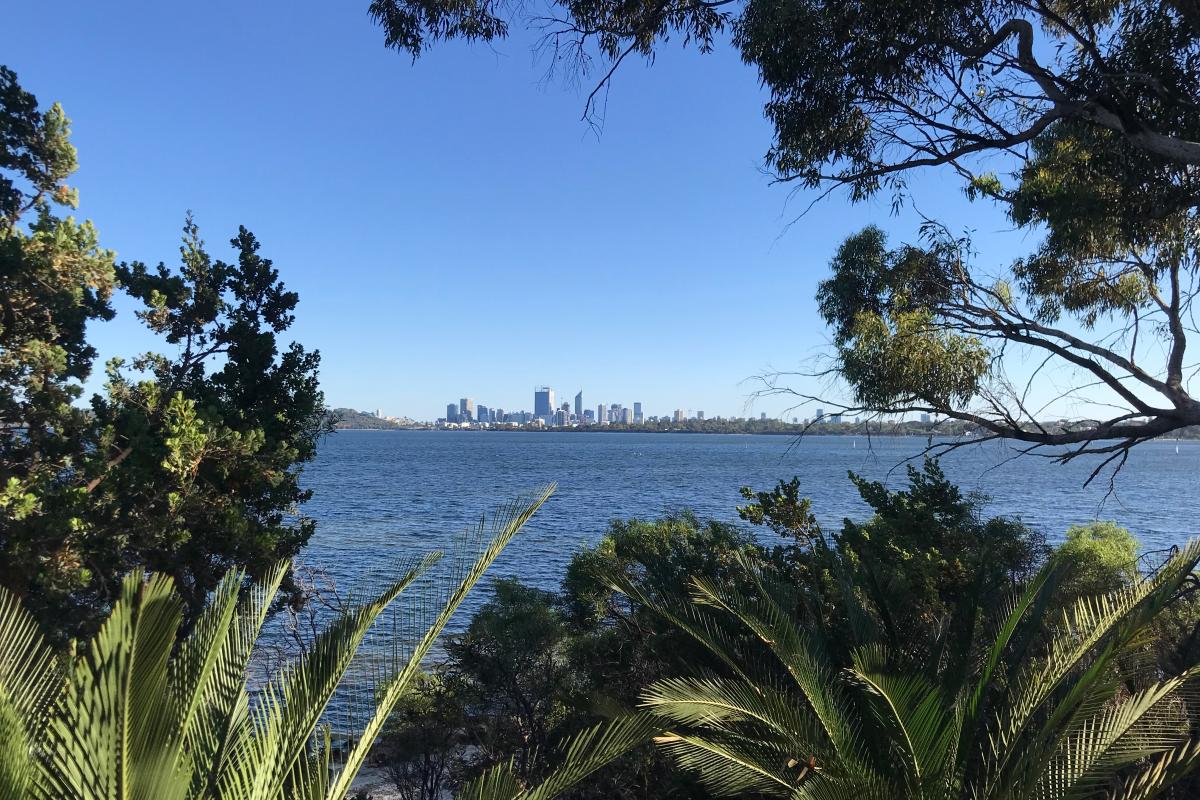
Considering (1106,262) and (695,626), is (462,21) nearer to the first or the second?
(695,626)

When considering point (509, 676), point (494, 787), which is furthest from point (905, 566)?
point (494, 787)

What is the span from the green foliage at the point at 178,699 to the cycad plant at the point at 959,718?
1756mm

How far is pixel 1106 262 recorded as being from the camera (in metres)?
8.66

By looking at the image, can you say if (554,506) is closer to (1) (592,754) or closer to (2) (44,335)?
(2) (44,335)

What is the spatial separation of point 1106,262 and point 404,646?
30.0 ft

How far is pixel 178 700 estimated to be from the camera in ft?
9.29

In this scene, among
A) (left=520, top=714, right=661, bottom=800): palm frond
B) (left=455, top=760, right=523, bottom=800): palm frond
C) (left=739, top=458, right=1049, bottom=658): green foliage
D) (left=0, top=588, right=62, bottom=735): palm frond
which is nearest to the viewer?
(left=0, top=588, right=62, bottom=735): palm frond

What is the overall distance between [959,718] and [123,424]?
10003 millimetres

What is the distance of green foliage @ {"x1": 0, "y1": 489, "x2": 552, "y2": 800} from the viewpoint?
7.09 feet

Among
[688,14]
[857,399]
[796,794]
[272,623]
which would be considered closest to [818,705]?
[796,794]

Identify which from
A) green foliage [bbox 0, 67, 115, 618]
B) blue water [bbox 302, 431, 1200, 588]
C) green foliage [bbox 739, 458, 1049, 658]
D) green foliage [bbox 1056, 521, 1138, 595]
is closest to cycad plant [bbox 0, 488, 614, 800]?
green foliage [bbox 739, 458, 1049, 658]

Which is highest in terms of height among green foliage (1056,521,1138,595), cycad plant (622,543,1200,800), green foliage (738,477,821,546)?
green foliage (738,477,821,546)

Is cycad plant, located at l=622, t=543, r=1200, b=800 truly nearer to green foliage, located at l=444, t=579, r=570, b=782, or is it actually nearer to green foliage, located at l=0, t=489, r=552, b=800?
green foliage, located at l=0, t=489, r=552, b=800

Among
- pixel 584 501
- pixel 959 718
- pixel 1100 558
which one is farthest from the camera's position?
pixel 584 501
